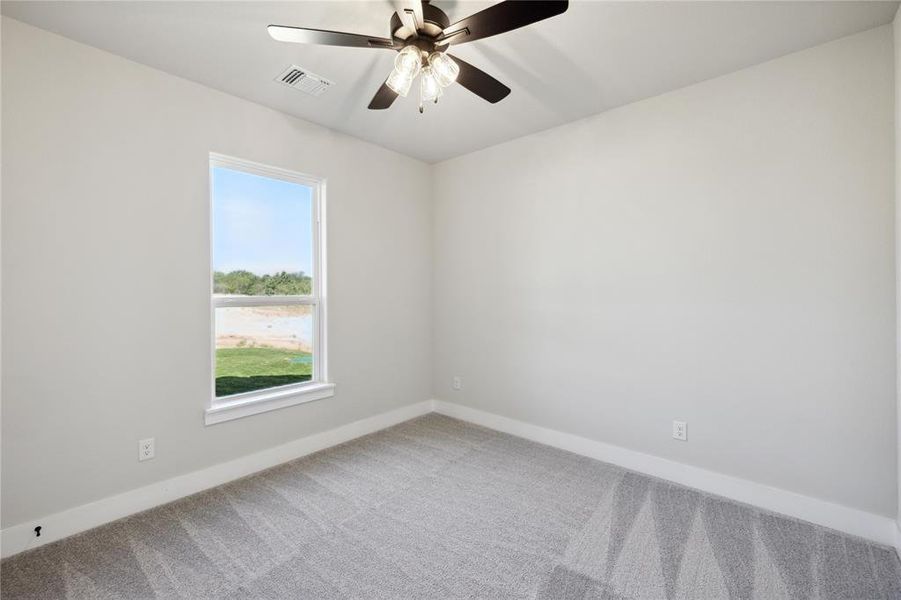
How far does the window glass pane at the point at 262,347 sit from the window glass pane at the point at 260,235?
165mm

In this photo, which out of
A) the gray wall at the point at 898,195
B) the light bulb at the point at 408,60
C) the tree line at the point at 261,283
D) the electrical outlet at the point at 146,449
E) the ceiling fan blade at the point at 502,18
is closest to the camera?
the ceiling fan blade at the point at 502,18

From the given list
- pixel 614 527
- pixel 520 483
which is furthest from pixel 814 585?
pixel 520 483

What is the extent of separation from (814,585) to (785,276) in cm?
152

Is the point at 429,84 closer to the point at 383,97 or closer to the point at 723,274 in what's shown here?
the point at 383,97

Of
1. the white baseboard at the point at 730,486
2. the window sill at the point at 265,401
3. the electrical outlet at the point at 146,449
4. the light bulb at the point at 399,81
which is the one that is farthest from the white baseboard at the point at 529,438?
the light bulb at the point at 399,81

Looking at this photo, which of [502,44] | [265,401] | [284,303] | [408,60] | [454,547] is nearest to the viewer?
[408,60]

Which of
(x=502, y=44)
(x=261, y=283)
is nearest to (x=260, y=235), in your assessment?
(x=261, y=283)

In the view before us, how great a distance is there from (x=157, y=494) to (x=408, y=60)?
9.08ft

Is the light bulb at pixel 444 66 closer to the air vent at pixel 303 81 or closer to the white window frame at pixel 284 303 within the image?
the air vent at pixel 303 81

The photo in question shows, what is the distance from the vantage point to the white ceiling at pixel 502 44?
1.87m

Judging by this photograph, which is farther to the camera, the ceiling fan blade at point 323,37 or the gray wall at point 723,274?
the gray wall at point 723,274

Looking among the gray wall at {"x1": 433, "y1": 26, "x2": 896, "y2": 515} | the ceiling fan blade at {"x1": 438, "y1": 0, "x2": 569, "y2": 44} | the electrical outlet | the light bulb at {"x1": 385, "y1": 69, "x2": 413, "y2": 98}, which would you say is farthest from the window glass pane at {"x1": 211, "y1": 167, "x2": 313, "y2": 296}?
the ceiling fan blade at {"x1": 438, "y1": 0, "x2": 569, "y2": 44}

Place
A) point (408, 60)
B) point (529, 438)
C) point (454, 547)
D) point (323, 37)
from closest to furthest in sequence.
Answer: point (323, 37) < point (408, 60) < point (454, 547) < point (529, 438)

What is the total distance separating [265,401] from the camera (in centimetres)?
284
